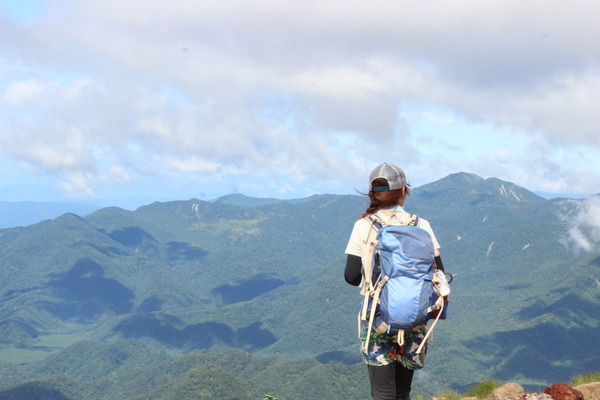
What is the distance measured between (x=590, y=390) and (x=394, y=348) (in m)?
10.4

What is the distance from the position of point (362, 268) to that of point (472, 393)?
12455 millimetres

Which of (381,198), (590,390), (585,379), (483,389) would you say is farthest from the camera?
(483,389)

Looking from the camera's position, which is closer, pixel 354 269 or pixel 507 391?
pixel 354 269

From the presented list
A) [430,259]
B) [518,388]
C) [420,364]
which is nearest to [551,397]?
[518,388]

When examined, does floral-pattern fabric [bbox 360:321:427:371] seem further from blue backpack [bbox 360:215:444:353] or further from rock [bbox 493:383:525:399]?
rock [bbox 493:383:525:399]

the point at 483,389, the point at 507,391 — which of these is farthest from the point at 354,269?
the point at 483,389

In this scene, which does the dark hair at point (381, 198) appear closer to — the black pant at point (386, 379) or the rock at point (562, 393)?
the black pant at point (386, 379)

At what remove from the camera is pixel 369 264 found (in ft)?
28.2

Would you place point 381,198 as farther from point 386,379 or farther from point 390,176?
point 386,379

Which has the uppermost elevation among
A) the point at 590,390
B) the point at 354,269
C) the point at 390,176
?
the point at 390,176

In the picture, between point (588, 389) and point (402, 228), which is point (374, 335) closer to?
point (402, 228)

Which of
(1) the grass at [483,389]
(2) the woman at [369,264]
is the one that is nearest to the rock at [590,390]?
(1) the grass at [483,389]

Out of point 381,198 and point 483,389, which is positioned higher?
point 381,198

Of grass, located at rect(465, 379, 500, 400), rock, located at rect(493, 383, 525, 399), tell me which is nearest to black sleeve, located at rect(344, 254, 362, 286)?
rock, located at rect(493, 383, 525, 399)
